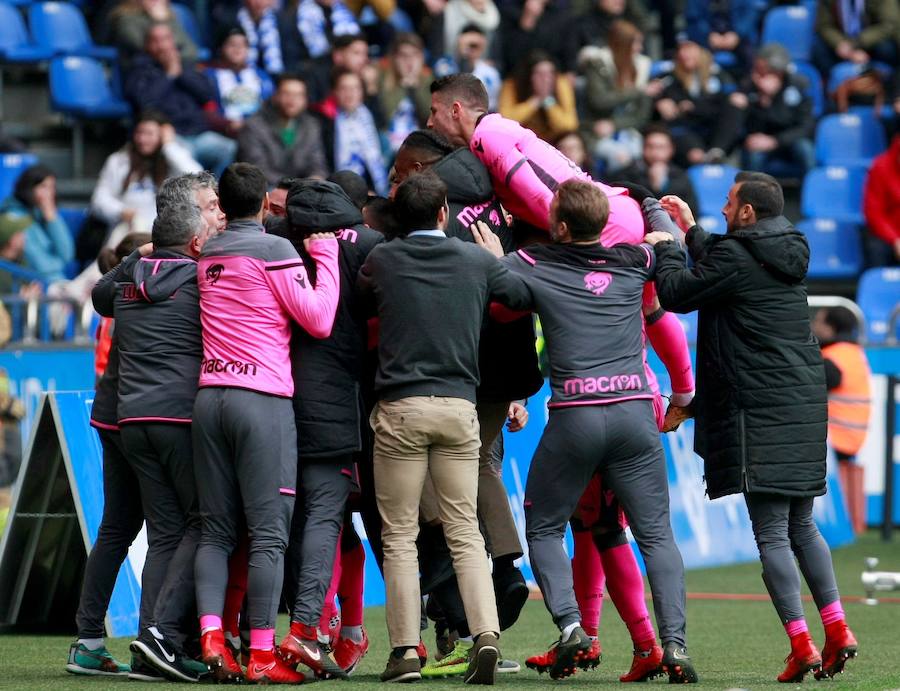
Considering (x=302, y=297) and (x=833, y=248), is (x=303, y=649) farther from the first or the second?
(x=833, y=248)

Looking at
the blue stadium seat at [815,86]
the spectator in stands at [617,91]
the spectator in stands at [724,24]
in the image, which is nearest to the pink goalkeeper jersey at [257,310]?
the spectator in stands at [617,91]

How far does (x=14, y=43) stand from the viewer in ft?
55.6

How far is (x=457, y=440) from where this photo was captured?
21.2ft

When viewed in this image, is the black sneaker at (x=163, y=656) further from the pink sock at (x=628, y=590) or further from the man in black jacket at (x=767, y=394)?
the man in black jacket at (x=767, y=394)

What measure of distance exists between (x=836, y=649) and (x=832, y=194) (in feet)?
36.8

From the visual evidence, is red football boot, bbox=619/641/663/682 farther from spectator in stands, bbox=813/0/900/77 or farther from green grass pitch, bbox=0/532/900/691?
spectator in stands, bbox=813/0/900/77

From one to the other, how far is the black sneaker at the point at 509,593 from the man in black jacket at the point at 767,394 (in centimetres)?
85

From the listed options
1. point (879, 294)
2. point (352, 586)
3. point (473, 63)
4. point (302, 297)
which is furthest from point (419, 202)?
point (473, 63)

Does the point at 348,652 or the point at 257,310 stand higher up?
the point at 257,310

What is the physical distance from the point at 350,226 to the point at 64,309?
6244 mm

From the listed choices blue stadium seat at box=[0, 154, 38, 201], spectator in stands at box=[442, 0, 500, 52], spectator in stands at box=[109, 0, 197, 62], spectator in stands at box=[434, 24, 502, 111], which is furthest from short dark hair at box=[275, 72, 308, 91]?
spectator in stands at box=[442, 0, 500, 52]

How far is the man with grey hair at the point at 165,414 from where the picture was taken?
656 cm

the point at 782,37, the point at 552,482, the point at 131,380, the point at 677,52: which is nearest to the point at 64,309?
the point at 131,380

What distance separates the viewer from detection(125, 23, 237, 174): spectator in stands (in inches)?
614
